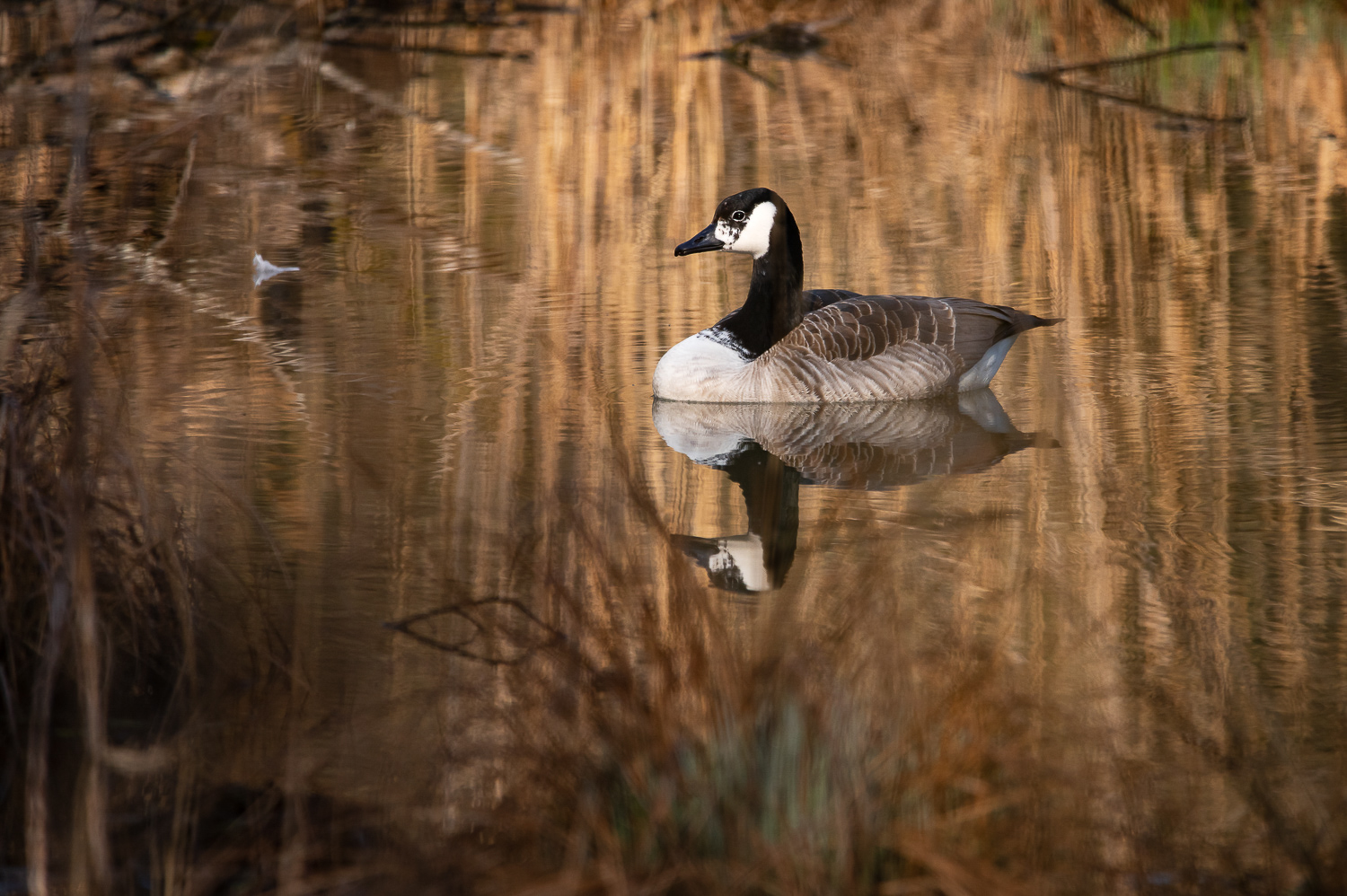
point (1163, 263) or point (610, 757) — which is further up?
point (1163, 263)

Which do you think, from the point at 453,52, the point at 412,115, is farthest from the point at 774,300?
the point at 412,115

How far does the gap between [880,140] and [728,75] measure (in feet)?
10.9

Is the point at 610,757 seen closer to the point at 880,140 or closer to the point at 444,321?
the point at 444,321

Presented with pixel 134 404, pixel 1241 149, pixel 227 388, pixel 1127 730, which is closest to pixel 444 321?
pixel 227 388


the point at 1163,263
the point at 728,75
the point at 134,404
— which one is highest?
the point at 728,75

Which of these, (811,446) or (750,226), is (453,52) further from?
(811,446)

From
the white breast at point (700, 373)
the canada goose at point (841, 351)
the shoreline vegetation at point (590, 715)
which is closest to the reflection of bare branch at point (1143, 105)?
the canada goose at point (841, 351)

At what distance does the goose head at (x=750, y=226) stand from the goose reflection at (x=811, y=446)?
884 mm

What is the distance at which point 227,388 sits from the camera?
7.65m

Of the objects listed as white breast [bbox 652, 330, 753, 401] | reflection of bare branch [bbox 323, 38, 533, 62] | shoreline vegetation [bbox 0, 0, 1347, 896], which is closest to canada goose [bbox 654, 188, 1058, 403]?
white breast [bbox 652, 330, 753, 401]

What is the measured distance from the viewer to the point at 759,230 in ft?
26.7

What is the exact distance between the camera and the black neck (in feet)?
26.5

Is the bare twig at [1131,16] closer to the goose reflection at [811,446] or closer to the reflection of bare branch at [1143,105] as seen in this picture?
the reflection of bare branch at [1143,105]

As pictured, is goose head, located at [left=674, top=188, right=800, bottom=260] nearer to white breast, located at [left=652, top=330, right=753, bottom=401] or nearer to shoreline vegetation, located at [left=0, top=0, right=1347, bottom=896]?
white breast, located at [left=652, top=330, right=753, bottom=401]
